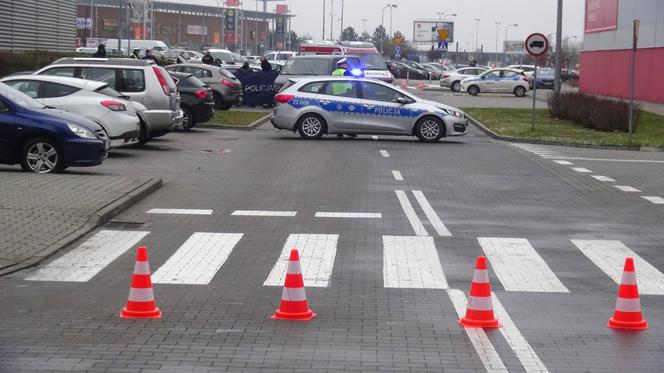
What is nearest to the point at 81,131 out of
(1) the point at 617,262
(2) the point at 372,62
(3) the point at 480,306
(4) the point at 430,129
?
(1) the point at 617,262

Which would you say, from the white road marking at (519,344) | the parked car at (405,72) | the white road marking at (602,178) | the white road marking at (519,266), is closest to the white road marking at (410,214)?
the white road marking at (519,266)

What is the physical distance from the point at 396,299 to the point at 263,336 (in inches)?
67.9

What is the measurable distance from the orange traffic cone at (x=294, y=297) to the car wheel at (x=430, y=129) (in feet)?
63.2

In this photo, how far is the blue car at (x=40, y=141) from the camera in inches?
682

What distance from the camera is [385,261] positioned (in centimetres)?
1112

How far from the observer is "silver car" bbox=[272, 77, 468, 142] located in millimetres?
27156

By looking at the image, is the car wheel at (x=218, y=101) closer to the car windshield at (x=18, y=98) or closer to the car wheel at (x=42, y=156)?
the car windshield at (x=18, y=98)

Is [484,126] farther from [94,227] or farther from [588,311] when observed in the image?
[588,311]

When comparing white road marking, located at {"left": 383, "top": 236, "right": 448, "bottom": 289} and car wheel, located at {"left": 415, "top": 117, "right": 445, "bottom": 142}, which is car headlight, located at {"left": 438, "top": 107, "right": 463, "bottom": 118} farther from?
white road marking, located at {"left": 383, "top": 236, "right": 448, "bottom": 289}

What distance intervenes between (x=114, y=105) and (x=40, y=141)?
357 centimetres

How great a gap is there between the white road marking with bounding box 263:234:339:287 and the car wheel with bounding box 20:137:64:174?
6160 millimetres

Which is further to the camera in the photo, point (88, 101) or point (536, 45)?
point (536, 45)

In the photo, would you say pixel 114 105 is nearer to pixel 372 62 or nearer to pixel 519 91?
pixel 372 62

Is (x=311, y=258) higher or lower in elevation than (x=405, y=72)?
lower
